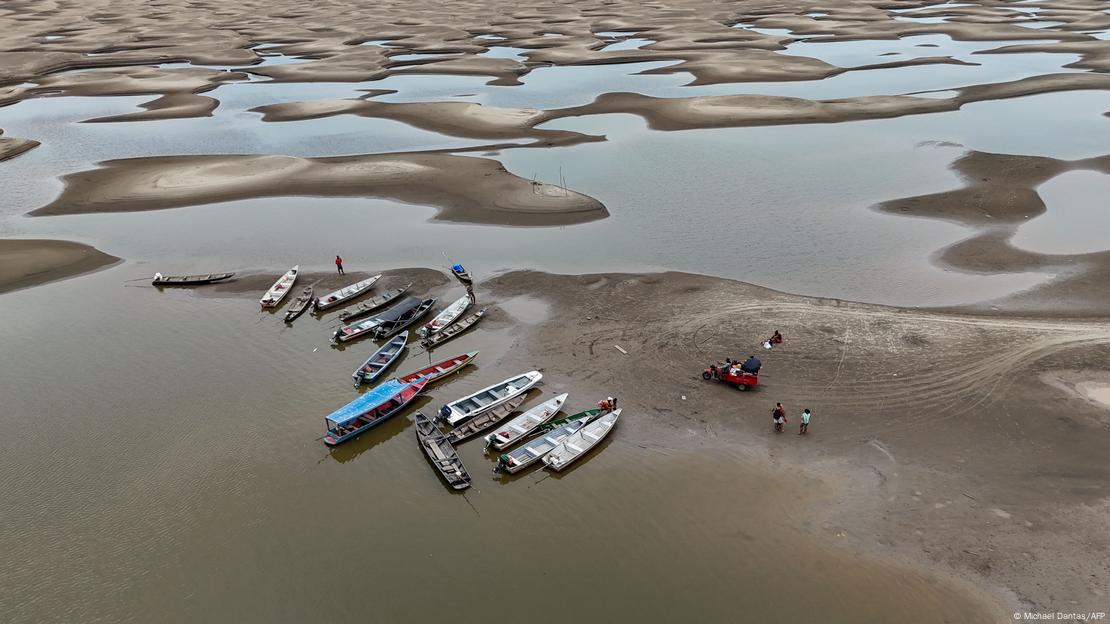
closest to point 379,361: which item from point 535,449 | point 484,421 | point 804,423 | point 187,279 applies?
point 484,421

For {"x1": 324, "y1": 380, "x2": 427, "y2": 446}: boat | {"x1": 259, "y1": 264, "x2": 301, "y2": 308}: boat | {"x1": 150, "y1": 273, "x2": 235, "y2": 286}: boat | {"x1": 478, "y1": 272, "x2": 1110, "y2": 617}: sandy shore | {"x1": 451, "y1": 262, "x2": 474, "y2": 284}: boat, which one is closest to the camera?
{"x1": 478, "y1": 272, "x2": 1110, "y2": 617}: sandy shore

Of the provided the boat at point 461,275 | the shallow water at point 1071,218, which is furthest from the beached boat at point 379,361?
the shallow water at point 1071,218

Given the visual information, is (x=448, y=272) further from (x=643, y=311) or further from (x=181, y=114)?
(x=181, y=114)

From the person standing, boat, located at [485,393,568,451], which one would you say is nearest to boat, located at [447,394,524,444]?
boat, located at [485,393,568,451]

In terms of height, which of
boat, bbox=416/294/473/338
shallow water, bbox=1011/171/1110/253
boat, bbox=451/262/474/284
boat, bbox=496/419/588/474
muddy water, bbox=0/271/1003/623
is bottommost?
muddy water, bbox=0/271/1003/623

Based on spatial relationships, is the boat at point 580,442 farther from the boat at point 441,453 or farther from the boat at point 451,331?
the boat at point 451,331

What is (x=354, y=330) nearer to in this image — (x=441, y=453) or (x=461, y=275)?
(x=461, y=275)

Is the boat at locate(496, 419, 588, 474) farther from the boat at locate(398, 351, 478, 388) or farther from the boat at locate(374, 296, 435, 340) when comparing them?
the boat at locate(374, 296, 435, 340)
